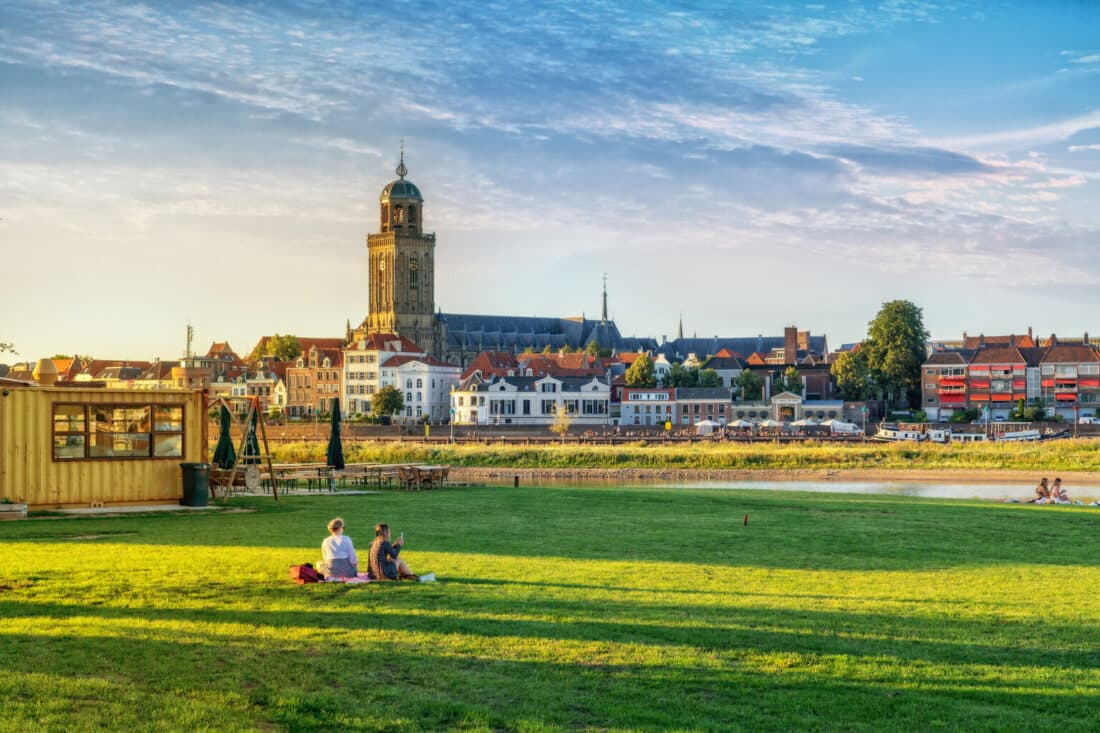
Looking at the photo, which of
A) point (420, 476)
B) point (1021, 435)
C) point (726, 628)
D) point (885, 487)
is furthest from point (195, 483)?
point (1021, 435)

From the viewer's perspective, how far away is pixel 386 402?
124312mm

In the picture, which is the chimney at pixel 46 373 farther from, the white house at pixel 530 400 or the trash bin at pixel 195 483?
the white house at pixel 530 400

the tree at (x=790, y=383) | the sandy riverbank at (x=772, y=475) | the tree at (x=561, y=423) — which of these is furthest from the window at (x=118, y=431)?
the tree at (x=790, y=383)

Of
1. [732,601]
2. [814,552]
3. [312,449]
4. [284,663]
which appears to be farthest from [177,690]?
[312,449]

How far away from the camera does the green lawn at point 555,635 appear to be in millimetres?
8734

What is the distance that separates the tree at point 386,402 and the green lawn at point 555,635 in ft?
342

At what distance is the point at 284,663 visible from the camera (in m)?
9.93

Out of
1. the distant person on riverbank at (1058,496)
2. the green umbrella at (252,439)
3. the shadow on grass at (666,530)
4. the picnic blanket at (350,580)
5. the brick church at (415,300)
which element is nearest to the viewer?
the picnic blanket at (350,580)

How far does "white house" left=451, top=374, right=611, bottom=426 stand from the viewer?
119m

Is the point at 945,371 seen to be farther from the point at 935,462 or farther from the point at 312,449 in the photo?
the point at 312,449

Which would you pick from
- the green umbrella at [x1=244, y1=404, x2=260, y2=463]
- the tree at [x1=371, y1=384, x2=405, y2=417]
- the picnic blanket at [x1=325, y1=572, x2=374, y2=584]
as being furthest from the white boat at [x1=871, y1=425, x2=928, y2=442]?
the picnic blanket at [x1=325, y1=572, x2=374, y2=584]

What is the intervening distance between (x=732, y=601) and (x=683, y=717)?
477 centimetres

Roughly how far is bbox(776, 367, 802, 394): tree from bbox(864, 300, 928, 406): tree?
8.12 meters

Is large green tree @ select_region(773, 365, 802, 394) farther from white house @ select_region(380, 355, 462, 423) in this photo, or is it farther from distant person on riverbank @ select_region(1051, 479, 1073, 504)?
distant person on riverbank @ select_region(1051, 479, 1073, 504)
